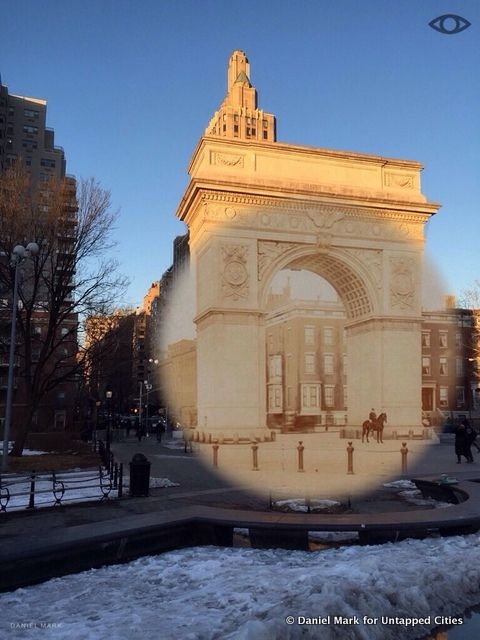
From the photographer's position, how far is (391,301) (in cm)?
3531

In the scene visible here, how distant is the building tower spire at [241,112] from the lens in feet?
309

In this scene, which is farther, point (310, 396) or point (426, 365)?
point (426, 365)

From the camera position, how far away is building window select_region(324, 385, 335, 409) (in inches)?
2375

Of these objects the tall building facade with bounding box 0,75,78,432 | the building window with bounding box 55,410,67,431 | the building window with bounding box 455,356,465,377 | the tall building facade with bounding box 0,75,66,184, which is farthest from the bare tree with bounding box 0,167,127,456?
the tall building facade with bounding box 0,75,66,184

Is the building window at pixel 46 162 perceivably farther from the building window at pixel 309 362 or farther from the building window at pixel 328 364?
the building window at pixel 328 364

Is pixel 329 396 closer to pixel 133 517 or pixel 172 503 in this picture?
pixel 172 503

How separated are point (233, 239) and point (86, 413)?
160 ft

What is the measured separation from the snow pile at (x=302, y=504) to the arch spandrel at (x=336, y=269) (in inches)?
798

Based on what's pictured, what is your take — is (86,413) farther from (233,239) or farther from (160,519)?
(160,519)

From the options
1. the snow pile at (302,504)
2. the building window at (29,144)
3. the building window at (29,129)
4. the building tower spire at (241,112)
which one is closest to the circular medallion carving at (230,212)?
the snow pile at (302,504)

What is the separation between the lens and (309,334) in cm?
6138

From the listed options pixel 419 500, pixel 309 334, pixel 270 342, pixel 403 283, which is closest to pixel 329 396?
pixel 309 334

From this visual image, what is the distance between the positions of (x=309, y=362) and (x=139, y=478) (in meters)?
48.4

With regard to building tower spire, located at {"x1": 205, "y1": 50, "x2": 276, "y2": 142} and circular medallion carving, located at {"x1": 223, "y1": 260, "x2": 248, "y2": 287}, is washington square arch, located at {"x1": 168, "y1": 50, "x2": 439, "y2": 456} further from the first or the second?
building tower spire, located at {"x1": 205, "y1": 50, "x2": 276, "y2": 142}
